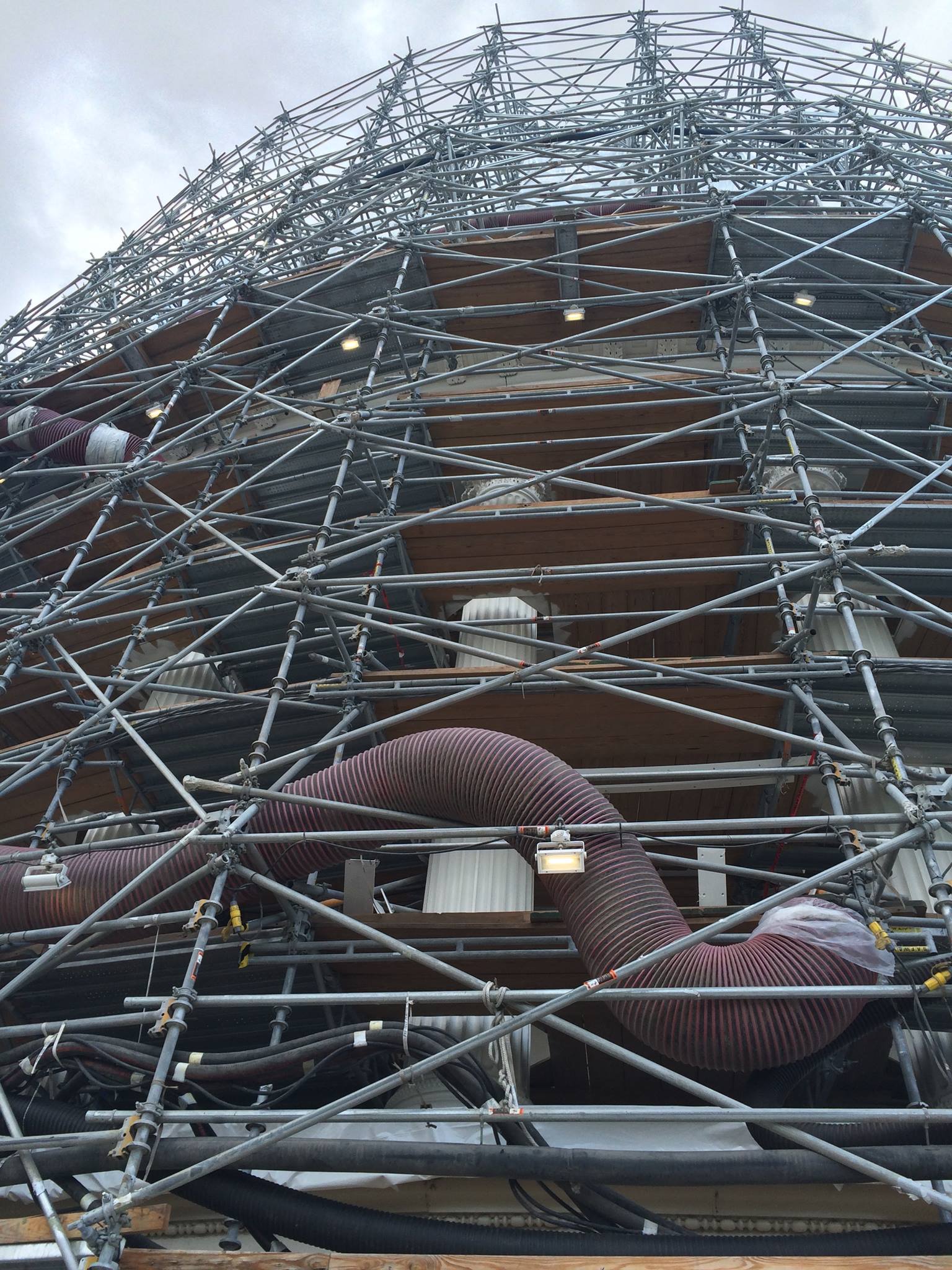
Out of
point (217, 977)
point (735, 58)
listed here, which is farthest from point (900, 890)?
point (735, 58)

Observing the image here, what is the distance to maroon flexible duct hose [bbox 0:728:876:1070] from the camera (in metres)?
5.73

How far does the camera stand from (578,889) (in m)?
6.44

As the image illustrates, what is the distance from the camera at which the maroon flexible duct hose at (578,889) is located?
573cm

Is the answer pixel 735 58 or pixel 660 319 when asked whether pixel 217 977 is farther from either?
pixel 735 58

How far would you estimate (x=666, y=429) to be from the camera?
12523 mm

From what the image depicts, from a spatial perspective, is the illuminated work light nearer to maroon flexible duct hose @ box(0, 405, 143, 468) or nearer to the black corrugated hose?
the black corrugated hose

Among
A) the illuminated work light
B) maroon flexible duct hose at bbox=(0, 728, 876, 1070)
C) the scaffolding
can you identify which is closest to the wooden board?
the scaffolding

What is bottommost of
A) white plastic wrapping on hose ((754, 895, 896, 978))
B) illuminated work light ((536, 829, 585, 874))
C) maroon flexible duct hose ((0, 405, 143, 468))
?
white plastic wrapping on hose ((754, 895, 896, 978))

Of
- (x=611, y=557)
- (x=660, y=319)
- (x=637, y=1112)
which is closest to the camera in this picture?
(x=637, y=1112)

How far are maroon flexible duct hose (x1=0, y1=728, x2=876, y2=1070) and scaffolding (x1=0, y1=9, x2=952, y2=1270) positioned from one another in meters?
0.15

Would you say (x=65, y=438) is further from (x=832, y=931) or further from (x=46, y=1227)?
(x=832, y=931)

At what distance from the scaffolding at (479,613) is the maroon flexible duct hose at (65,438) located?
0.11m

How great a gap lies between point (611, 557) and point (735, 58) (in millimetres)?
17182

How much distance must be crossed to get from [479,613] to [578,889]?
4.94m
